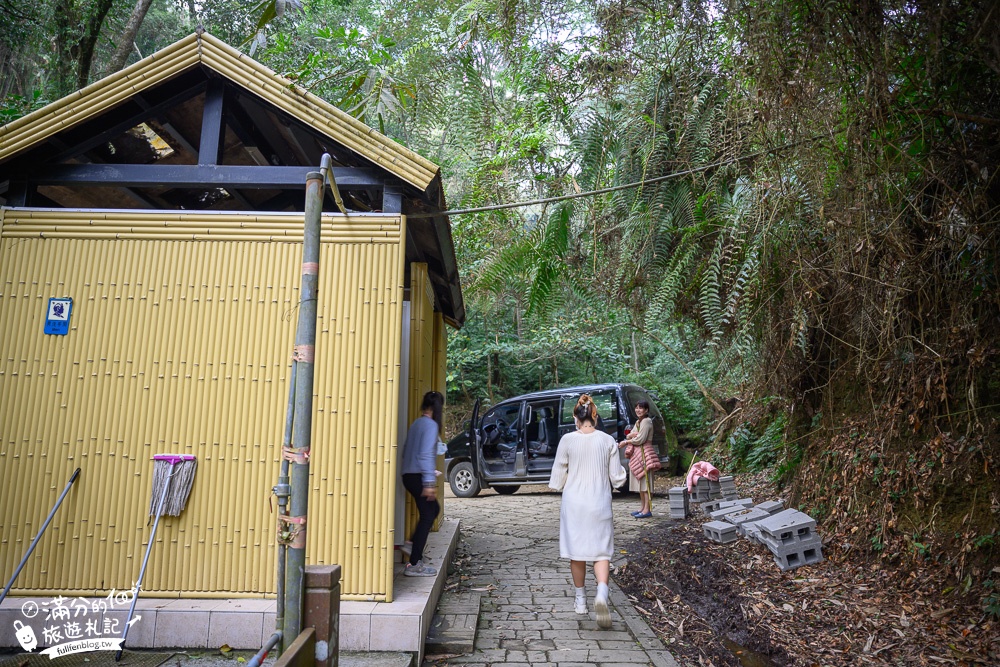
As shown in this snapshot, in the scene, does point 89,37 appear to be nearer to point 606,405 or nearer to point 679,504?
point 606,405

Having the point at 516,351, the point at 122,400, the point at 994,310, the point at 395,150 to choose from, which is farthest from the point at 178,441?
the point at 516,351

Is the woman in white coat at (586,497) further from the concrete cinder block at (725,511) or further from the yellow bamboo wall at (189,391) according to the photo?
the concrete cinder block at (725,511)

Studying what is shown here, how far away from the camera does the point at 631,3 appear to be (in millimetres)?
5430

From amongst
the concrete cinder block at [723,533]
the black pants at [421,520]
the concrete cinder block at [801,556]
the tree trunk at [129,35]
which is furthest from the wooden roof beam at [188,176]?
the tree trunk at [129,35]

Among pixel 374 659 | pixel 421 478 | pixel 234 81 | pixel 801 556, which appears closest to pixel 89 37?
pixel 234 81

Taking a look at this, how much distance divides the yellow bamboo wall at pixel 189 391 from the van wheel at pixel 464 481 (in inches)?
370

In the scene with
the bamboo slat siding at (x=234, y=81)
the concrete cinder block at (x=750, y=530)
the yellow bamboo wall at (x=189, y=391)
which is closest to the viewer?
the yellow bamboo wall at (x=189, y=391)

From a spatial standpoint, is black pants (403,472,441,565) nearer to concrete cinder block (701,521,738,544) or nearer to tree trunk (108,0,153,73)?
concrete cinder block (701,521,738,544)

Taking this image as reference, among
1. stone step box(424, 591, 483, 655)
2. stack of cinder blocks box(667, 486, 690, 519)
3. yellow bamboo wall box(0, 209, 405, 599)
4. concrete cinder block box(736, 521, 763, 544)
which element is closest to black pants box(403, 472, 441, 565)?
stone step box(424, 591, 483, 655)

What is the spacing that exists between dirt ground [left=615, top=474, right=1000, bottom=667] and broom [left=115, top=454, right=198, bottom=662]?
3.50 meters

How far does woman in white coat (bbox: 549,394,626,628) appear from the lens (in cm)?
519

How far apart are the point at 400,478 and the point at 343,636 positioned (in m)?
1.80

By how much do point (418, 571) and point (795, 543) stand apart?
Answer: 3434 millimetres

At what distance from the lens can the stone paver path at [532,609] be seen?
14.3ft
